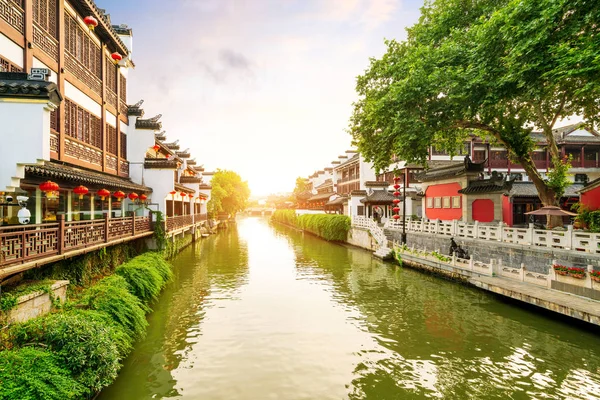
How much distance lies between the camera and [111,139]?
16797 mm

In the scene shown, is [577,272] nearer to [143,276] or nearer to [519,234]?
[519,234]

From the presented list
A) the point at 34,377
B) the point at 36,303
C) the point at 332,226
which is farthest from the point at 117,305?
the point at 332,226

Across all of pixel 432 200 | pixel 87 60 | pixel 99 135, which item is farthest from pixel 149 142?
pixel 432 200

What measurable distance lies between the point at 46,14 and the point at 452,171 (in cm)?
2306

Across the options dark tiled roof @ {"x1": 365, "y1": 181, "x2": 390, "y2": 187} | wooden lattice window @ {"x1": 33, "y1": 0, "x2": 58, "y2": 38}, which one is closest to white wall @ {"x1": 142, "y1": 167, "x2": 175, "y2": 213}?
wooden lattice window @ {"x1": 33, "y1": 0, "x2": 58, "y2": 38}

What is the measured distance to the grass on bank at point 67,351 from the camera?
15.5ft

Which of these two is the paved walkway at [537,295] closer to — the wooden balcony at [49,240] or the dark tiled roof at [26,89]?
the wooden balcony at [49,240]

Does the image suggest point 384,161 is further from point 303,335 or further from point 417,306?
point 303,335

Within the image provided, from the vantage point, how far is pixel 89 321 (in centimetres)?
655

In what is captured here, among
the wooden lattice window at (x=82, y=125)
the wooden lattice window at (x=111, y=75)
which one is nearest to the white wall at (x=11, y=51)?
the wooden lattice window at (x=82, y=125)

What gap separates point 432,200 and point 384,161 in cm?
836

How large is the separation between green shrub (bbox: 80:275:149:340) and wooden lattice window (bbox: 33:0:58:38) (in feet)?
30.1

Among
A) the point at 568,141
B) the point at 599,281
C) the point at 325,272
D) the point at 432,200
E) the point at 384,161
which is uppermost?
the point at 568,141

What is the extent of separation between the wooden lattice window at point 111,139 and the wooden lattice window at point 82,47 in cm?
258
